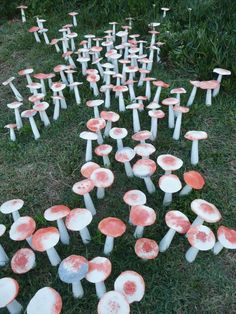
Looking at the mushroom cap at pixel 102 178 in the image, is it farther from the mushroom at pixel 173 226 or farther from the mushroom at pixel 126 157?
the mushroom at pixel 173 226

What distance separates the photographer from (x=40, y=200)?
3.57 meters

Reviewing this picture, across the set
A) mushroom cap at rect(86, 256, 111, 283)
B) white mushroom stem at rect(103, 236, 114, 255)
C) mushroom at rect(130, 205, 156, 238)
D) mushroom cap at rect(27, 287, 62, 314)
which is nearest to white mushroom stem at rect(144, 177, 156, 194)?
mushroom at rect(130, 205, 156, 238)

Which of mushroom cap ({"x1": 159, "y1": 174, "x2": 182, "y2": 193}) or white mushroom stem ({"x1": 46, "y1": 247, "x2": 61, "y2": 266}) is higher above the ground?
mushroom cap ({"x1": 159, "y1": 174, "x2": 182, "y2": 193})

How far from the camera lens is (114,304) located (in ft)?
7.68

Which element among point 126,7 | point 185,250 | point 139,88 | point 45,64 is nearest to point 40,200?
point 185,250

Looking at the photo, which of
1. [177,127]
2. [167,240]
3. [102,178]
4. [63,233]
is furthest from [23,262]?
[177,127]

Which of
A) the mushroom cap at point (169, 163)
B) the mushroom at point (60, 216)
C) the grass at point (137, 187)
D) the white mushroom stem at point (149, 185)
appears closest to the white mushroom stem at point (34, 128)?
the grass at point (137, 187)

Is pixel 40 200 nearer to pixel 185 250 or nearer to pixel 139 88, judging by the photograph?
pixel 185 250

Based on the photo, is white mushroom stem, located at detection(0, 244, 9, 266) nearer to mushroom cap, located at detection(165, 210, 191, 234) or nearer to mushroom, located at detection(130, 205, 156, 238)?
mushroom, located at detection(130, 205, 156, 238)

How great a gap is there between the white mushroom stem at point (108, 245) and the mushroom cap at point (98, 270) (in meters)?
0.28

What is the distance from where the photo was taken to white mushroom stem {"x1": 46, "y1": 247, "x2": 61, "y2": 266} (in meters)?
2.83

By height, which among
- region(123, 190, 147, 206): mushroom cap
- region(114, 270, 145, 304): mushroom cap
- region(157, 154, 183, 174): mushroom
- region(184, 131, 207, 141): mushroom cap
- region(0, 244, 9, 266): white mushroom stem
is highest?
region(184, 131, 207, 141): mushroom cap

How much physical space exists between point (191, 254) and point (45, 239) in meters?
1.23

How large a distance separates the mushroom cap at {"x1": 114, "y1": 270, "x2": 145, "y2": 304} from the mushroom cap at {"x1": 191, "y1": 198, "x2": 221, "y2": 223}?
736 mm
